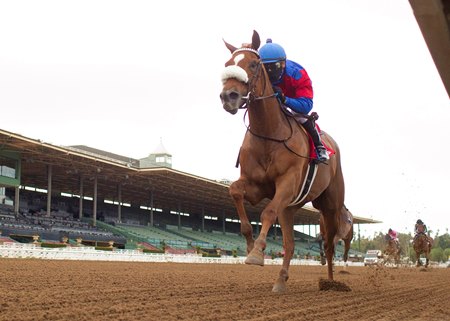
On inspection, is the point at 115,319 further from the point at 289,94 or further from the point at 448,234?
the point at 448,234

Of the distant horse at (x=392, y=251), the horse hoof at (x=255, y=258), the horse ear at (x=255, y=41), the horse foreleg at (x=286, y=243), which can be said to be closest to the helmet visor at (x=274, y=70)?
the horse ear at (x=255, y=41)

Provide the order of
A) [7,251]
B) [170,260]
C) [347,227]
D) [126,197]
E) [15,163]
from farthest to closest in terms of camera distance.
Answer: [126,197]
[15,163]
[170,260]
[7,251]
[347,227]

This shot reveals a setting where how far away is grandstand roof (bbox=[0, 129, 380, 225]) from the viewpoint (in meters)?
41.7

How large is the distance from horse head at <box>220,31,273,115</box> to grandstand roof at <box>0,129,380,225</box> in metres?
32.8

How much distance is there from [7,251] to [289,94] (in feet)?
64.1

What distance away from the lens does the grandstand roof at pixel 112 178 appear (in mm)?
41688

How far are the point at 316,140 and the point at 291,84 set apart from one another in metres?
0.83

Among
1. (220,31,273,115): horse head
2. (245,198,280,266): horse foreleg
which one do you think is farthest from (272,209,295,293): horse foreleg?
(220,31,273,115): horse head

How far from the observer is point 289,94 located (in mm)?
7117

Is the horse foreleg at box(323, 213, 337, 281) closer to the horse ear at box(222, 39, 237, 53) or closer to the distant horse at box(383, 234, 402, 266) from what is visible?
the horse ear at box(222, 39, 237, 53)

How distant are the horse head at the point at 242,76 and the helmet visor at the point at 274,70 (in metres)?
0.40

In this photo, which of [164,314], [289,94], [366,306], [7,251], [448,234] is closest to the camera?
[164,314]

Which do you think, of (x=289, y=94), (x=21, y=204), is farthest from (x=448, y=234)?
(x=289, y=94)

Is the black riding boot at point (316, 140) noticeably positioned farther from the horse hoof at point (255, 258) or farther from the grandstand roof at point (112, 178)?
the grandstand roof at point (112, 178)
